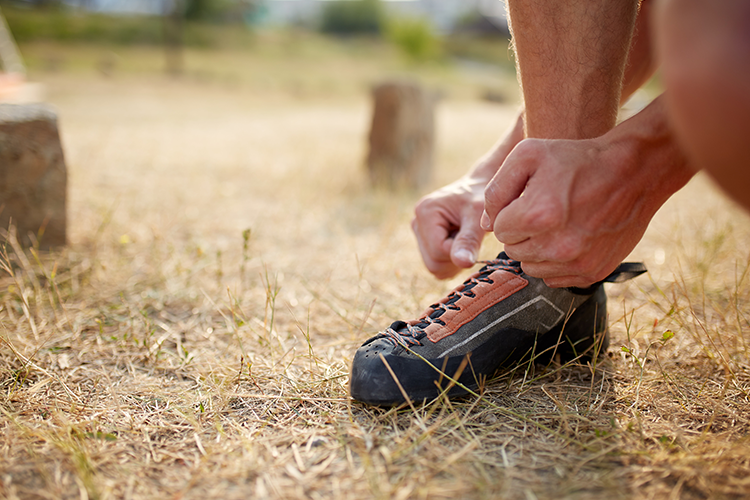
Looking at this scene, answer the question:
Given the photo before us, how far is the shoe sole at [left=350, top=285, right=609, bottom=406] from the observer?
3.77ft

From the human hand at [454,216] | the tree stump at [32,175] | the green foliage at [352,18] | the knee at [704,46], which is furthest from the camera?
the green foliage at [352,18]

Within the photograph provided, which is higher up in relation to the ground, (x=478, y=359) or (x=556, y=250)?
(x=556, y=250)

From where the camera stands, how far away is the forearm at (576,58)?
1182 mm

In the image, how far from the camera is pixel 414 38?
103 feet

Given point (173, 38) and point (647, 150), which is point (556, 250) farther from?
point (173, 38)

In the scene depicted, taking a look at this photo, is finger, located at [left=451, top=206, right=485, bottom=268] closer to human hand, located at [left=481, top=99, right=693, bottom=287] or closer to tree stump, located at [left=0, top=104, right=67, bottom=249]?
human hand, located at [left=481, top=99, right=693, bottom=287]

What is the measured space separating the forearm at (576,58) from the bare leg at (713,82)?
1.35 ft

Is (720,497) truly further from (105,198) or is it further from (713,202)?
(713,202)

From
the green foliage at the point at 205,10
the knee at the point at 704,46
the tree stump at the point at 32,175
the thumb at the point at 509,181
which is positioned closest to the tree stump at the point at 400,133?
the tree stump at the point at 32,175

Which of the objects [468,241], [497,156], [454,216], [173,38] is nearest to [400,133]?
[497,156]

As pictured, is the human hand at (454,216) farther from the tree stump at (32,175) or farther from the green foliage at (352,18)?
the green foliage at (352,18)

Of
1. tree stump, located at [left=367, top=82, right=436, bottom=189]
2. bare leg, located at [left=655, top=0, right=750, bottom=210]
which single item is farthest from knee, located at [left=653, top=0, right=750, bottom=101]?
tree stump, located at [left=367, top=82, right=436, bottom=189]

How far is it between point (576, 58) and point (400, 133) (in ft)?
10.2

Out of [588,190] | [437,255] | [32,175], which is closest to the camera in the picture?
[588,190]
